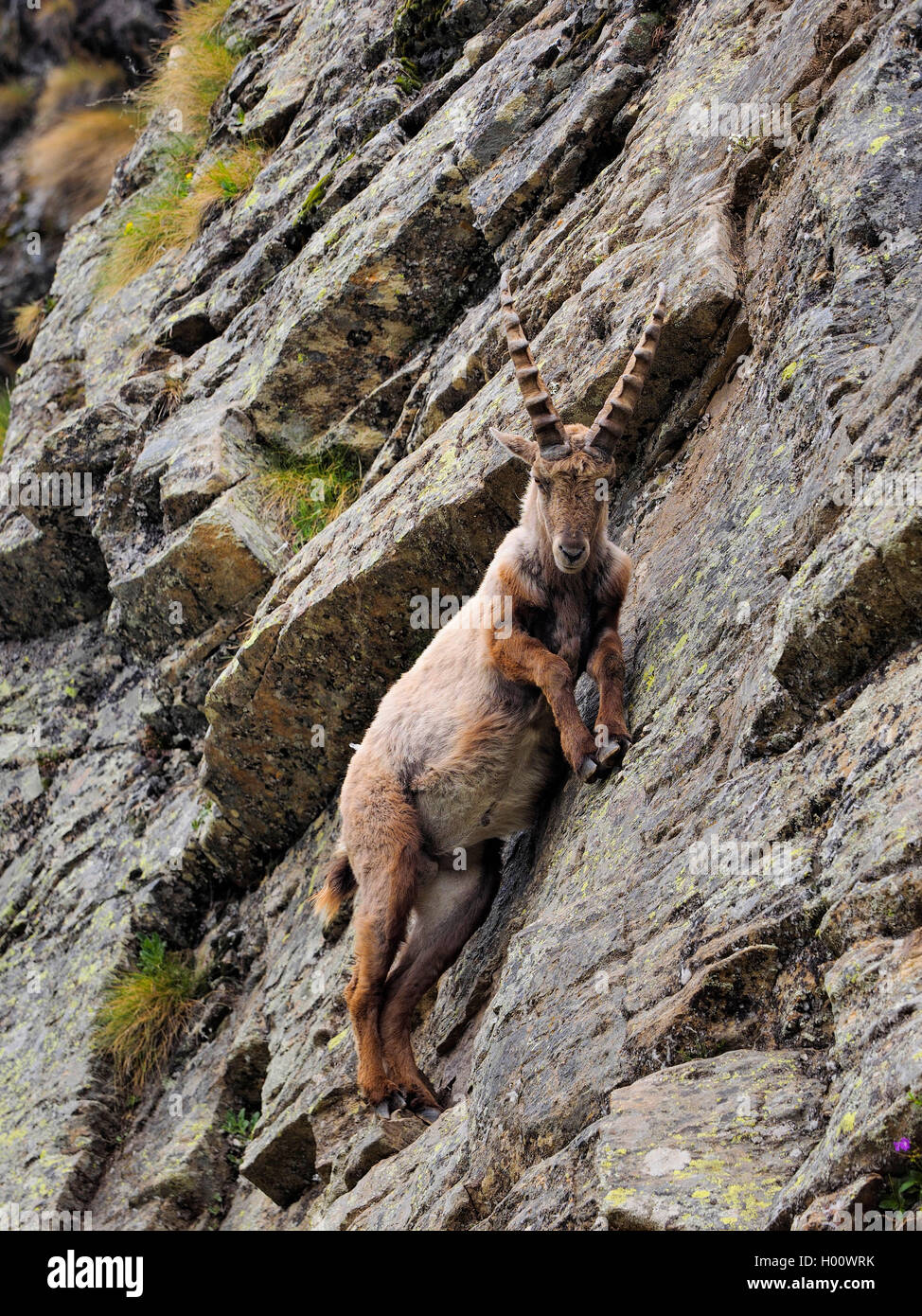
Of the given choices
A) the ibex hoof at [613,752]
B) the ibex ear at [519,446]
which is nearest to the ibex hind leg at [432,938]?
the ibex hoof at [613,752]

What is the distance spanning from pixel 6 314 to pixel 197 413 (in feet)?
33.1

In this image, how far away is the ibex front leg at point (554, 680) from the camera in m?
6.84

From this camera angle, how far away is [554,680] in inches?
282

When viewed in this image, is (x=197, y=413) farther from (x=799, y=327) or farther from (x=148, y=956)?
(x=799, y=327)

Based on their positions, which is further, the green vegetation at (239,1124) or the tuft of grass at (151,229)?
the tuft of grass at (151,229)

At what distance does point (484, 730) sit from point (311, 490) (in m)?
4.87

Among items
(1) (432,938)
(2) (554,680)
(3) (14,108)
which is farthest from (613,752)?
(3) (14,108)

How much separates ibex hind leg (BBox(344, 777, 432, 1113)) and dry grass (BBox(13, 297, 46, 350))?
13971 mm

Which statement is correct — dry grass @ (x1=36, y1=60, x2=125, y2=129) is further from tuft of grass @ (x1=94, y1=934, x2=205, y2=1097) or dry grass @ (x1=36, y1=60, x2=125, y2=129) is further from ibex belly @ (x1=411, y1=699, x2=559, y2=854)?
ibex belly @ (x1=411, y1=699, x2=559, y2=854)

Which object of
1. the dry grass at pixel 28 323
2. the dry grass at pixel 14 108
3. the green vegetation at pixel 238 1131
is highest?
the dry grass at pixel 14 108

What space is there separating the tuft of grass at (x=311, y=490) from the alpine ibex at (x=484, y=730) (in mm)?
3626

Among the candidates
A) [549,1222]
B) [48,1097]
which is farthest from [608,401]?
[48,1097]

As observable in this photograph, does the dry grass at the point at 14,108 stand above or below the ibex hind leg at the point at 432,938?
above

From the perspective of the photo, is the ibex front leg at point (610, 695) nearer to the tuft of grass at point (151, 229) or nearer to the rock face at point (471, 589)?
the rock face at point (471, 589)
